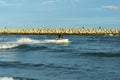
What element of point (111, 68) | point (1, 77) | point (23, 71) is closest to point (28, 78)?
point (1, 77)

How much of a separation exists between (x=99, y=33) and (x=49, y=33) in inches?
589

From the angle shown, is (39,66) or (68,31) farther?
(68,31)

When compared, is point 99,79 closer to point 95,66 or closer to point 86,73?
point 86,73

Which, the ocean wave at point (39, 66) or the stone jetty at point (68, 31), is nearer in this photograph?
the ocean wave at point (39, 66)

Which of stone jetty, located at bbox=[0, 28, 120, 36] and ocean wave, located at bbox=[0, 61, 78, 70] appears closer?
ocean wave, located at bbox=[0, 61, 78, 70]

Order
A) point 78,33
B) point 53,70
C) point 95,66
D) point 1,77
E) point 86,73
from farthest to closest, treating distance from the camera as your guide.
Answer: point 78,33
point 95,66
point 53,70
point 86,73
point 1,77

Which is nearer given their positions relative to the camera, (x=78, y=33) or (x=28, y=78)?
(x=28, y=78)

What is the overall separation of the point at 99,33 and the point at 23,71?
105 m

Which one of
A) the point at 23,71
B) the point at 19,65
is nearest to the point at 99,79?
the point at 23,71

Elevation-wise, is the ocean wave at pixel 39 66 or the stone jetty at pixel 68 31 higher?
the stone jetty at pixel 68 31

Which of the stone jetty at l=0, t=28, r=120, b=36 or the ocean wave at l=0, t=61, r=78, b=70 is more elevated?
the stone jetty at l=0, t=28, r=120, b=36

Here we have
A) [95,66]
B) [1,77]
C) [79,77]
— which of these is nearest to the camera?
[1,77]

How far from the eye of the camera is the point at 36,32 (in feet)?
444

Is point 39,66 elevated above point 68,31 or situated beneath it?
situated beneath
